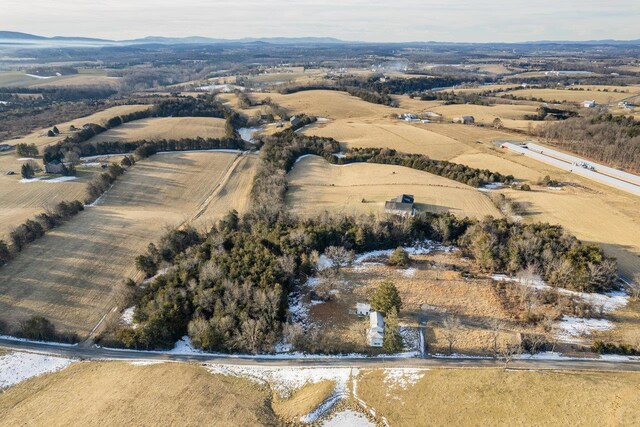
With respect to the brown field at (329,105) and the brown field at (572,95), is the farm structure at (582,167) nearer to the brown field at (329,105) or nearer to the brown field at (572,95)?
the brown field at (329,105)

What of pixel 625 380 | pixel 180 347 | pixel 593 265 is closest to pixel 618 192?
pixel 593 265

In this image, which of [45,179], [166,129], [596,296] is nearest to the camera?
[596,296]

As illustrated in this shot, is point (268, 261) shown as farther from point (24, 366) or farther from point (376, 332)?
point (24, 366)

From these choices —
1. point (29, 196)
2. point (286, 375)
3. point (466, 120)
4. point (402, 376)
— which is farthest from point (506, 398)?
point (466, 120)

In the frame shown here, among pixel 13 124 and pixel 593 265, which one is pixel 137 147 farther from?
pixel 593 265

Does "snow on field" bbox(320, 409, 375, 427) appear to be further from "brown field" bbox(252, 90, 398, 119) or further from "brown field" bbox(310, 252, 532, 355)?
"brown field" bbox(252, 90, 398, 119)

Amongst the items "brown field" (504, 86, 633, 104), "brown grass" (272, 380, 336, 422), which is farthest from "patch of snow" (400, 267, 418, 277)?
"brown field" (504, 86, 633, 104)
